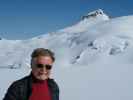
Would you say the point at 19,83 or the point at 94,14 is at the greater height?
the point at 94,14

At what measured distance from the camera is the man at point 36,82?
2330 mm

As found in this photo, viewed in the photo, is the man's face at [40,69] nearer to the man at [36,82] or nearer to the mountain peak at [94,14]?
the man at [36,82]

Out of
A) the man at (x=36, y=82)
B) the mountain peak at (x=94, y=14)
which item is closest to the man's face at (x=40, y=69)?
the man at (x=36, y=82)

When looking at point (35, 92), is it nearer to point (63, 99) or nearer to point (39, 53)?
point (39, 53)

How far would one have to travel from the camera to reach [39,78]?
234 centimetres

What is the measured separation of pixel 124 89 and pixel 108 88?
0.71 meters

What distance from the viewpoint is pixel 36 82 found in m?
2.36

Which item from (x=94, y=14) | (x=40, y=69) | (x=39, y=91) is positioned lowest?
(x=39, y=91)

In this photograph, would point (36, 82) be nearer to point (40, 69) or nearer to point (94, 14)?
point (40, 69)

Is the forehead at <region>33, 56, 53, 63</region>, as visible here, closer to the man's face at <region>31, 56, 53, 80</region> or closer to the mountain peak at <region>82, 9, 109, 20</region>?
the man's face at <region>31, 56, 53, 80</region>

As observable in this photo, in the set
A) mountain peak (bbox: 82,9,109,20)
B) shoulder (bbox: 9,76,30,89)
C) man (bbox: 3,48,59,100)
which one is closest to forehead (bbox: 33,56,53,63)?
man (bbox: 3,48,59,100)

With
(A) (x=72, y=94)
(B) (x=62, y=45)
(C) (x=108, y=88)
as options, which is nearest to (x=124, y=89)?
(C) (x=108, y=88)

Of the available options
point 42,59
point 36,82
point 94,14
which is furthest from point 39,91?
point 94,14

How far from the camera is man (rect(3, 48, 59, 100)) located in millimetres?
2330
